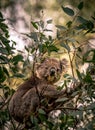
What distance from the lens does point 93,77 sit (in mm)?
2205

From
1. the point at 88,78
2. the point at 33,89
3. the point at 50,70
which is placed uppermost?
the point at 88,78

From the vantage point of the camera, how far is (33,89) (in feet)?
12.8

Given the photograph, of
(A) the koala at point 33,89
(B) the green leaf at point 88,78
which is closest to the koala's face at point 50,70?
(A) the koala at point 33,89

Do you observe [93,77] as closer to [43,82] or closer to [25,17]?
[43,82]

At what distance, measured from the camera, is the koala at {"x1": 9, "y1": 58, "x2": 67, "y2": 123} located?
12.5 ft

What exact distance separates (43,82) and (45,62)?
0.69ft

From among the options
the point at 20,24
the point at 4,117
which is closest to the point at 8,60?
the point at 4,117

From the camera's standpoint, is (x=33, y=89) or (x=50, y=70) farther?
(x=50, y=70)

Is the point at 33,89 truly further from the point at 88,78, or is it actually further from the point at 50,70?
the point at 88,78

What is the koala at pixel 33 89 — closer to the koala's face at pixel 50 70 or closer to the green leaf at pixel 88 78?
the koala's face at pixel 50 70

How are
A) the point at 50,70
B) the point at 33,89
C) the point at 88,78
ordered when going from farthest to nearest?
the point at 50,70
the point at 33,89
the point at 88,78

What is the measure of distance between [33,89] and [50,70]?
0.29 metres

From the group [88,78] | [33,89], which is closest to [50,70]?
[33,89]

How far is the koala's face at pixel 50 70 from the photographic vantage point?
3952 millimetres
